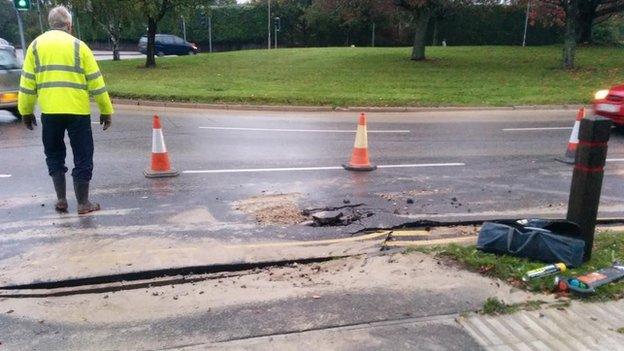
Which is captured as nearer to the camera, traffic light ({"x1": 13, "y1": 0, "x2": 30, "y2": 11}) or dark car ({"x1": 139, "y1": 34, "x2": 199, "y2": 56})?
traffic light ({"x1": 13, "y1": 0, "x2": 30, "y2": 11})

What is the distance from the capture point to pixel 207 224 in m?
5.72

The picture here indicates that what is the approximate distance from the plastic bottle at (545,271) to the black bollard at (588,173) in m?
0.39

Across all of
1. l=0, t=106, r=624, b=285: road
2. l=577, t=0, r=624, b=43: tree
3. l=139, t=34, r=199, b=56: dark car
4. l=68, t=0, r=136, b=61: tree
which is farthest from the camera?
l=139, t=34, r=199, b=56: dark car

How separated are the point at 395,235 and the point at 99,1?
23.3 metres

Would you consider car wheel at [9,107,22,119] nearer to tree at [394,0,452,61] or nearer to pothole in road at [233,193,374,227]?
pothole in road at [233,193,374,227]

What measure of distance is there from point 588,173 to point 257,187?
402 centimetres

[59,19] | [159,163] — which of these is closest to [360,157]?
[159,163]

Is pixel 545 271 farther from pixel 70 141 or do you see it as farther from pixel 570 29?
pixel 570 29

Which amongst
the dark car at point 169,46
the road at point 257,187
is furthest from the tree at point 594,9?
the dark car at point 169,46

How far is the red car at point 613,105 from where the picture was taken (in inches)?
427

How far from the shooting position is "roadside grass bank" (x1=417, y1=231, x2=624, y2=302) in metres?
4.07

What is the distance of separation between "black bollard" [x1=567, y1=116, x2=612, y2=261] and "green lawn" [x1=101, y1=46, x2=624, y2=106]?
11682 mm

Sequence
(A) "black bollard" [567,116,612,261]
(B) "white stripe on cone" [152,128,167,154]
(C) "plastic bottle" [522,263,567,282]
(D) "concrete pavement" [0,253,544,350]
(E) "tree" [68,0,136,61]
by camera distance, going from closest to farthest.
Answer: (D) "concrete pavement" [0,253,544,350]
(C) "plastic bottle" [522,263,567,282]
(A) "black bollard" [567,116,612,261]
(B) "white stripe on cone" [152,128,167,154]
(E) "tree" [68,0,136,61]

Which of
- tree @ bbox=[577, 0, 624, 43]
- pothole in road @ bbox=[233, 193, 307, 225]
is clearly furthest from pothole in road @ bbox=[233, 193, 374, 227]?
tree @ bbox=[577, 0, 624, 43]
